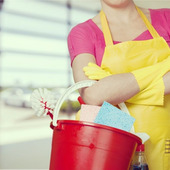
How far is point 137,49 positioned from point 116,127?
1.23 ft

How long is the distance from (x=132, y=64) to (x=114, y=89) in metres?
0.19

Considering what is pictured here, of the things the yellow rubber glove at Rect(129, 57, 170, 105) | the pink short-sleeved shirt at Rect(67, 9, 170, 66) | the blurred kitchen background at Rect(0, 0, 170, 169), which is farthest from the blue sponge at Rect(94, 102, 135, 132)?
the blurred kitchen background at Rect(0, 0, 170, 169)

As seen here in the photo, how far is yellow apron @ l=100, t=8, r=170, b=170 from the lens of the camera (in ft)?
3.35

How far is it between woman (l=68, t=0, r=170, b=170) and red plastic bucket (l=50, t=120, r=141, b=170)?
18cm

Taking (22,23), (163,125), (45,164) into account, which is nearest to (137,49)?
(163,125)

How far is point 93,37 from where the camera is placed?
1130 mm

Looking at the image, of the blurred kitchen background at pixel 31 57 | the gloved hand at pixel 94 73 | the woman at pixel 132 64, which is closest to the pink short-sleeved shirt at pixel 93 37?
the woman at pixel 132 64

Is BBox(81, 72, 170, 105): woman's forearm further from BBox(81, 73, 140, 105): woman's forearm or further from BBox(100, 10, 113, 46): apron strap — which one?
BBox(100, 10, 113, 46): apron strap

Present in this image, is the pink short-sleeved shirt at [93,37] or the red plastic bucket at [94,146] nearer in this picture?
the red plastic bucket at [94,146]

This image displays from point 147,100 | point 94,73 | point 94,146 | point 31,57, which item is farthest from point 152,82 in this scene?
point 31,57

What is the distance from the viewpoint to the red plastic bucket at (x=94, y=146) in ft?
2.52

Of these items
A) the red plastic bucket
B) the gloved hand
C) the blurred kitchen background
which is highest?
the blurred kitchen background

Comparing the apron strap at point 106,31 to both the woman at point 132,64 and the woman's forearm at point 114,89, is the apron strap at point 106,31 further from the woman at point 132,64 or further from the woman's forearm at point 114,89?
the woman's forearm at point 114,89

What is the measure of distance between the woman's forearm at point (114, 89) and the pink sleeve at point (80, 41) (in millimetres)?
199
